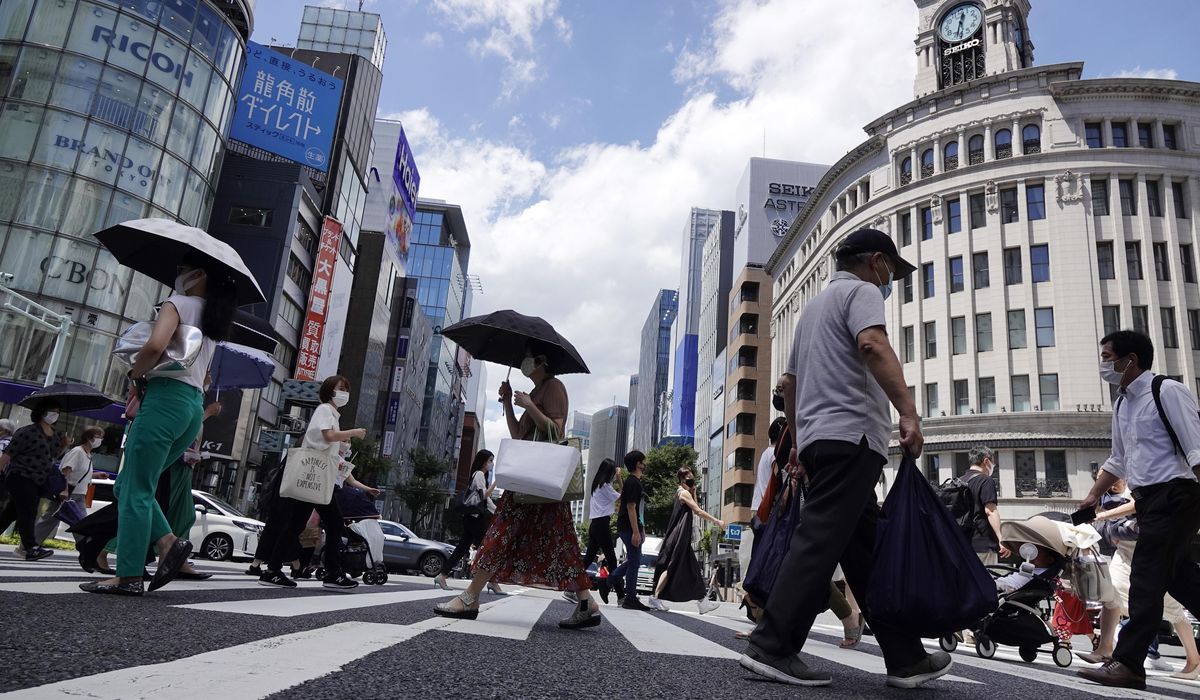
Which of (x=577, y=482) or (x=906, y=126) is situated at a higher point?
(x=906, y=126)

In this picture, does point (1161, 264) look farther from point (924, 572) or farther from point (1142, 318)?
point (924, 572)

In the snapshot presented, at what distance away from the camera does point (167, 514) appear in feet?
16.0

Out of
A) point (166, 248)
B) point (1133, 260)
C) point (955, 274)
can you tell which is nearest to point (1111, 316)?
point (1133, 260)

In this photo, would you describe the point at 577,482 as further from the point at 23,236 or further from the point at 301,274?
the point at 301,274

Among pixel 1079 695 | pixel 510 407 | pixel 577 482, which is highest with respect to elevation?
pixel 510 407

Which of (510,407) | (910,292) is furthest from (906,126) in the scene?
(510,407)

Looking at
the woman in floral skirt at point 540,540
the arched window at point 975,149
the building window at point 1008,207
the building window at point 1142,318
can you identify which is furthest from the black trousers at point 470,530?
the arched window at point 975,149

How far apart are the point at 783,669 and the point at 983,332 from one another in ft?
111

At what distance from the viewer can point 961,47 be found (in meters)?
40.4

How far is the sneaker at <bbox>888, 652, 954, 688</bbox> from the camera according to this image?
9.20 feet

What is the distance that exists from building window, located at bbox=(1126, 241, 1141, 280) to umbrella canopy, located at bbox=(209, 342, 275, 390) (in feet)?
111

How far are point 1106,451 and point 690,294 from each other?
80682 mm

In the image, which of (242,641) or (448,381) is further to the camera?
(448,381)

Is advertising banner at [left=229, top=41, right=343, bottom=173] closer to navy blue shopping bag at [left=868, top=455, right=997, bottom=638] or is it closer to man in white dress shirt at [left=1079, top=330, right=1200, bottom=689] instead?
man in white dress shirt at [left=1079, top=330, right=1200, bottom=689]
